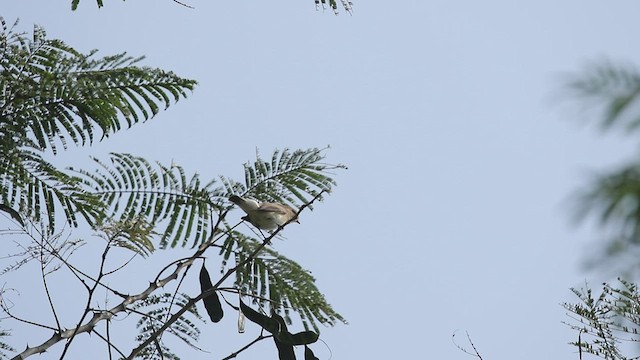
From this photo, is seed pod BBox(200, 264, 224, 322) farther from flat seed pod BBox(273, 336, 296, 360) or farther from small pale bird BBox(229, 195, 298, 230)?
small pale bird BBox(229, 195, 298, 230)

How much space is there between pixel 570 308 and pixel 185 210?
2.48m

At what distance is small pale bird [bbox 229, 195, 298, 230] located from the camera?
409 cm

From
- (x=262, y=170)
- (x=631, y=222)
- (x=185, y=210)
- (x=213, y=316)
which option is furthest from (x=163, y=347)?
(x=631, y=222)

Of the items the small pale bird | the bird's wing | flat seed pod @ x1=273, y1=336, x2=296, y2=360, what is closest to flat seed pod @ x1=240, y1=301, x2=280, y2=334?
flat seed pod @ x1=273, y1=336, x2=296, y2=360

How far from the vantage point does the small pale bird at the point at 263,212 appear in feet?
13.4

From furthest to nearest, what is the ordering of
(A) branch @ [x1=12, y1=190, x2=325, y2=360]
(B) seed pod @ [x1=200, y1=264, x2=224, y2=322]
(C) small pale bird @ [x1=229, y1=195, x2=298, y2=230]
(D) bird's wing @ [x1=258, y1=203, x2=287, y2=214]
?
(D) bird's wing @ [x1=258, y1=203, x2=287, y2=214]
(C) small pale bird @ [x1=229, y1=195, x2=298, y2=230]
(B) seed pod @ [x1=200, y1=264, x2=224, y2=322]
(A) branch @ [x1=12, y1=190, x2=325, y2=360]

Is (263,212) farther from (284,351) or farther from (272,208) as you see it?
(284,351)

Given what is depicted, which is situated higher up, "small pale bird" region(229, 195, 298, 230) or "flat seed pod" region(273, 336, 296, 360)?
"small pale bird" region(229, 195, 298, 230)

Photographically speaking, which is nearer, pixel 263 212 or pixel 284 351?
pixel 284 351

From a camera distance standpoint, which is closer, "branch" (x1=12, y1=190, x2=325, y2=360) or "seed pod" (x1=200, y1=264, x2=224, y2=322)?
"branch" (x1=12, y1=190, x2=325, y2=360)

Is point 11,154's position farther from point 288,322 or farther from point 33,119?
point 288,322

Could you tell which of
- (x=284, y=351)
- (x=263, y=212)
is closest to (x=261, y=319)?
(x=284, y=351)

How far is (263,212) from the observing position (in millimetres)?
4207

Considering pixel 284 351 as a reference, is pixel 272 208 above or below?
above
